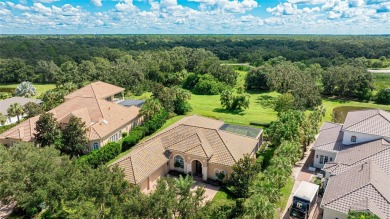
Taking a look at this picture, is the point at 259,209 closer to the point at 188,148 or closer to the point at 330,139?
the point at 188,148

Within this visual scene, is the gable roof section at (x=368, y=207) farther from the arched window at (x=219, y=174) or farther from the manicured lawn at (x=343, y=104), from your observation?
the manicured lawn at (x=343, y=104)

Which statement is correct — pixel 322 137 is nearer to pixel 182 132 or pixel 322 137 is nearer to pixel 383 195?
pixel 383 195

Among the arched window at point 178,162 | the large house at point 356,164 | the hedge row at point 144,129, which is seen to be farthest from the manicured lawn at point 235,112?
the arched window at point 178,162

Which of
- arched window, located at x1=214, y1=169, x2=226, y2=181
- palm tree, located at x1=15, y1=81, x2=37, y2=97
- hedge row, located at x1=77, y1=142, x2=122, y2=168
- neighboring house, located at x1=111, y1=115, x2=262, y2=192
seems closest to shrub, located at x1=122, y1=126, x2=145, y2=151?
hedge row, located at x1=77, y1=142, x2=122, y2=168

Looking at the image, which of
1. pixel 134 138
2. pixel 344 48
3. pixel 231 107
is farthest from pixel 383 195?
pixel 344 48

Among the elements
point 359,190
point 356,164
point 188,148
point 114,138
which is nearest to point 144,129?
point 114,138

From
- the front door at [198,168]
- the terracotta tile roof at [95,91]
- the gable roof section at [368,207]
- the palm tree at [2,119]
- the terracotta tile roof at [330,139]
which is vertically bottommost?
the front door at [198,168]
